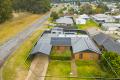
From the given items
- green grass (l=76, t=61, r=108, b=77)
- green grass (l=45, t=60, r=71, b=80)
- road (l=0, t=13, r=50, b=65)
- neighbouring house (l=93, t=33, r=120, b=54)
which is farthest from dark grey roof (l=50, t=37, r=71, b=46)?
road (l=0, t=13, r=50, b=65)

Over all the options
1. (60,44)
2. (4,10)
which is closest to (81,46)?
(60,44)

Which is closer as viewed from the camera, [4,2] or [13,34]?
[13,34]

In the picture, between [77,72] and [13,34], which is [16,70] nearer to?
[77,72]

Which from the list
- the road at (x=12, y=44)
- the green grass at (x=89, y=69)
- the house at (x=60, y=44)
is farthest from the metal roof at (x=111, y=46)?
the road at (x=12, y=44)

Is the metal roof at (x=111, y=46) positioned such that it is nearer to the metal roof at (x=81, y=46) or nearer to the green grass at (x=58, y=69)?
the metal roof at (x=81, y=46)

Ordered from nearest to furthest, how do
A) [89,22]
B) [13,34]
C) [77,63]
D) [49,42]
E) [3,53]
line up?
[77,63] < [3,53] < [49,42] < [13,34] < [89,22]

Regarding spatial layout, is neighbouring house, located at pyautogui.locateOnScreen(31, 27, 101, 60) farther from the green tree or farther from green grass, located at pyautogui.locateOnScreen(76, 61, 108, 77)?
the green tree

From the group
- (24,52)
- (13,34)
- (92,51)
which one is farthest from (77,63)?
(13,34)
